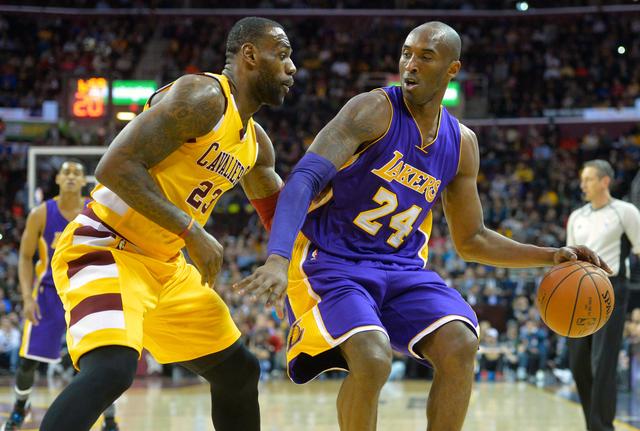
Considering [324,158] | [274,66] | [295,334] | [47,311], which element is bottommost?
[47,311]

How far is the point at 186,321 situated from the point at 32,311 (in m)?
3.19

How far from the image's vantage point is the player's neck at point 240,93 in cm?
367

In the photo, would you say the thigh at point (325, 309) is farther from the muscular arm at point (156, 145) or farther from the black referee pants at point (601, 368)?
the black referee pants at point (601, 368)

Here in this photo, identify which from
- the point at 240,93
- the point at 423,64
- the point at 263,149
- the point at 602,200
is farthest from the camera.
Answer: the point at 602,200

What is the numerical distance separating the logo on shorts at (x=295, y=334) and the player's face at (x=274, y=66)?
38.3 inches

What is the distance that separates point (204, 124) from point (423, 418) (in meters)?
5.28

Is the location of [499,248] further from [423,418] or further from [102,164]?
[423,418]

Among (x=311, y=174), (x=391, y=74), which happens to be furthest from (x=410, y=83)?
(x=391, y=74)

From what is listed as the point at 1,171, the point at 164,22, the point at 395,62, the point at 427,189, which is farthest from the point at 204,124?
the point at 164,22

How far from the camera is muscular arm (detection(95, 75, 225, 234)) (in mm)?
3230

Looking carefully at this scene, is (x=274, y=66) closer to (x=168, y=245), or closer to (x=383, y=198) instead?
(x=383, y=198)

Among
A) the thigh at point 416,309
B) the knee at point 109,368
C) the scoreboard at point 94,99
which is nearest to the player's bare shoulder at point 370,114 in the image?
the thigh at point 416,309

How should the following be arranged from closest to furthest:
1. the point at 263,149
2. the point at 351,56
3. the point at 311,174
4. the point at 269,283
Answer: the point at 269,283, the point at 311,174, the point at 263,149, the point at 351,56

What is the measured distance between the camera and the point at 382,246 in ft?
12.5
